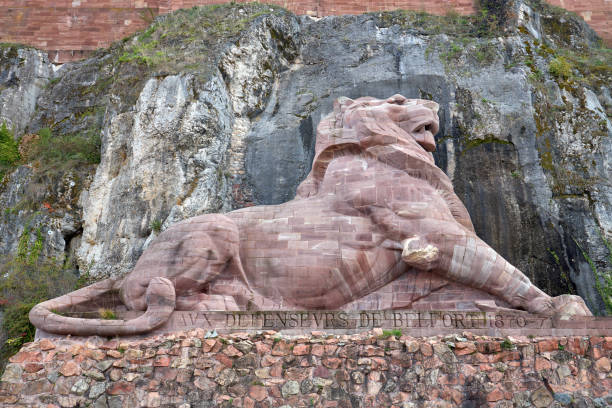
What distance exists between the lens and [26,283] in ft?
43.4

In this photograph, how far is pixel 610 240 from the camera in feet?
40.7

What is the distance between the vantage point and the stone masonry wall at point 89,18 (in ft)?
67.9

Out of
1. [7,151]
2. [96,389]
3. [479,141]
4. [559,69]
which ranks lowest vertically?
[96,389]

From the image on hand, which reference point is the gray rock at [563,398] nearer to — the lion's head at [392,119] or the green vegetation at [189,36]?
the lion's head at [392,119]

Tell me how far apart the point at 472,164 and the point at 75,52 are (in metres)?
15.5

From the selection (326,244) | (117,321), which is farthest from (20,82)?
(326,244)

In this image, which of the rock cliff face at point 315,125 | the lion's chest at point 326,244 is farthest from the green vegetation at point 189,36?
the lion's chest at point 326,244

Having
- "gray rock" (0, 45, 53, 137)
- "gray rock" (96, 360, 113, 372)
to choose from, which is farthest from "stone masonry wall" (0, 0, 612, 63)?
"gray rock" (96, 360, 113, 372)

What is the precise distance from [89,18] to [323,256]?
19.1 m

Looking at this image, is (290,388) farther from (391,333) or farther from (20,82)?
(20,82)

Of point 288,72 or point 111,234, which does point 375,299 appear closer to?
point 111,234

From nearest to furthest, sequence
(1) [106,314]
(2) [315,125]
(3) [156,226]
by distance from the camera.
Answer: (1) [106,314] → (3) [156,226] → (2) [315,125]

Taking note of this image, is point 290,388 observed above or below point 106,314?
below

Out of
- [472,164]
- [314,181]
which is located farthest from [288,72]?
[314,181]
